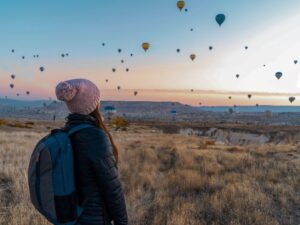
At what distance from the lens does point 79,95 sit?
2.95 m

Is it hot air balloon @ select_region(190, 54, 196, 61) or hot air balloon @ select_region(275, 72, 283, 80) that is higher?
hot air balloon @ select_region(190, 54, 196, 61)

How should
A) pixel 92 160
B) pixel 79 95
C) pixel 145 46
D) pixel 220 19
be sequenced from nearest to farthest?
1. pixel 92 160
2. pixel 79 95
3. pixel 220 19
4. pixel 145 46

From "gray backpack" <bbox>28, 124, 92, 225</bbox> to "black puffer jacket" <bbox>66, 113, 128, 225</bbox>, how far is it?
7 cm

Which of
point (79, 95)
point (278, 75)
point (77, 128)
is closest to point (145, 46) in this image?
point (278, 75)

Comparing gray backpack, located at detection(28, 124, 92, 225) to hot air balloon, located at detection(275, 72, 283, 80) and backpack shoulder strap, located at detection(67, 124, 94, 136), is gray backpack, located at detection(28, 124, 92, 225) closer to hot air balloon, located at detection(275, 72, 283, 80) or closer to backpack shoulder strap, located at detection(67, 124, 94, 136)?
backpack shoulder strap, located at detection(67, 124, 94, 136)

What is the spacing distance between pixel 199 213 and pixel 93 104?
550 cm

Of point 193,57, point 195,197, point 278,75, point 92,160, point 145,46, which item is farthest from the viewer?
point 193,57

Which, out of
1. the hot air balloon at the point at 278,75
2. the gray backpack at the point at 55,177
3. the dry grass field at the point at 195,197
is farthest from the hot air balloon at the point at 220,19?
the gray backpack at the point at 55,177

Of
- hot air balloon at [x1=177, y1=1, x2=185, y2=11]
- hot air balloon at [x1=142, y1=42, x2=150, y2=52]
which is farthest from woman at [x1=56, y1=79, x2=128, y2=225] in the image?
hot air balloon at [x1=142, y1=42, x2=150, y2=52]

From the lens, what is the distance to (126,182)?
1073 cm

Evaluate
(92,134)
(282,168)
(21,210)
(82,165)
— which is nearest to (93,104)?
(92,134)

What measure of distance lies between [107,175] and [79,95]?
29.3 inches

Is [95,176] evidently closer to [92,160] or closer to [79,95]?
[92,160]

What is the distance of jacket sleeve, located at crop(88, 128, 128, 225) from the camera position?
9.02 feet
